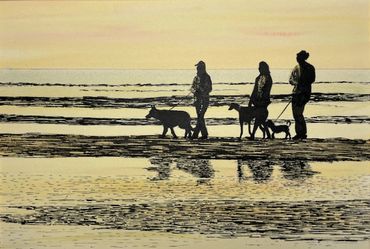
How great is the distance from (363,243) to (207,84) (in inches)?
52.4

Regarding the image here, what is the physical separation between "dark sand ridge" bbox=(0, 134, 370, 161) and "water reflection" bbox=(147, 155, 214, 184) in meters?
0.04

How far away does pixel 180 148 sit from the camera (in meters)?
7.55

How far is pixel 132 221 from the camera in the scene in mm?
7094

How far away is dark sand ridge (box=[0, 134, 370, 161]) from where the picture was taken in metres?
7.41

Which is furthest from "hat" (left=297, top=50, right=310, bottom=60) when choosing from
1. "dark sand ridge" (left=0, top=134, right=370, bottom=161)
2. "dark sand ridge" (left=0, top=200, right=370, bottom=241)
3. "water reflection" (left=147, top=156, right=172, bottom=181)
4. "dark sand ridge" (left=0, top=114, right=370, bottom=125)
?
"water reflection" (left=147, top=156, right=172, bottom=181)

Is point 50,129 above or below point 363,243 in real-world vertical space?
above

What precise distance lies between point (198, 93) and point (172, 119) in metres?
0.22

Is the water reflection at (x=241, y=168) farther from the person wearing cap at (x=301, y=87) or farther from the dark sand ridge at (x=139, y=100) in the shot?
the dark sand ridge at (x=139, y=100)

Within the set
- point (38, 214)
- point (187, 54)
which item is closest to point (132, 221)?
point (38, 214)

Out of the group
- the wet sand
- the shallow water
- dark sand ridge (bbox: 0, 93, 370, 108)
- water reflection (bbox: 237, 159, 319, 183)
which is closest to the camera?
the wet sand

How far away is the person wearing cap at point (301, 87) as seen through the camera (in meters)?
7.41

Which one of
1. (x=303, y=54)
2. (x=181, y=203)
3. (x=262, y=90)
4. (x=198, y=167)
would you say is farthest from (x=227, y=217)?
(x=303, y=54)

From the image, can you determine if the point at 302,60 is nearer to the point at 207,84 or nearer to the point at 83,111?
the point at 207,84

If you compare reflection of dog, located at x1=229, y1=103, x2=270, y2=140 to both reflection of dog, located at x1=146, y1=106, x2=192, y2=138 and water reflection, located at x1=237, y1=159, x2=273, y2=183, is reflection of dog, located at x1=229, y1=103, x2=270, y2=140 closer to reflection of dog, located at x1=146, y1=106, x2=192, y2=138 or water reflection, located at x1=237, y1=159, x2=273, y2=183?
water reflection, located at x1=237, y1=159, x2=273, y2=183
